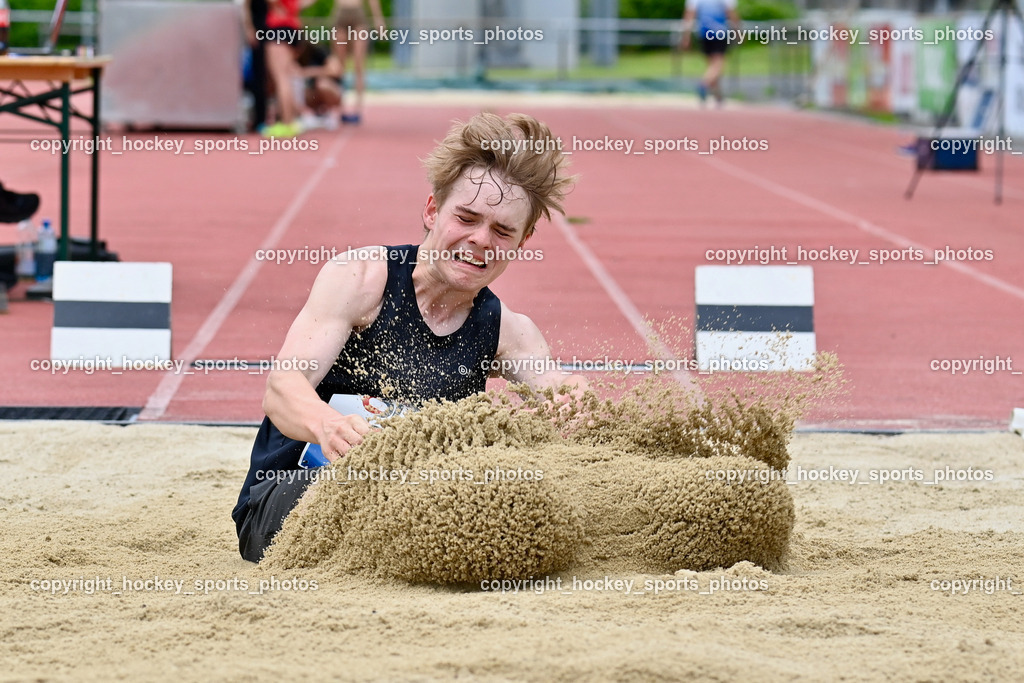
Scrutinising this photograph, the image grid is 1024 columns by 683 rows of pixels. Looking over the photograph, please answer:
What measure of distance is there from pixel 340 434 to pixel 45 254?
5.41 metres

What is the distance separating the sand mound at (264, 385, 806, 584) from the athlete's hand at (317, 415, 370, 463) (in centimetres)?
3

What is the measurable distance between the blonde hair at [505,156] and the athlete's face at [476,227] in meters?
0.03

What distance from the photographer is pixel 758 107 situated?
27062 mm

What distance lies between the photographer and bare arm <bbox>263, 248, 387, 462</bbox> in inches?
123

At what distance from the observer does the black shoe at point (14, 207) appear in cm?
722

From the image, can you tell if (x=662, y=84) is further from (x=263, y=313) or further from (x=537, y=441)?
(x=537, y=441)

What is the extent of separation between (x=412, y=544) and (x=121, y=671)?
0.76 metres

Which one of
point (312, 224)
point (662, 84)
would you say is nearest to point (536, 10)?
point (662, 84)

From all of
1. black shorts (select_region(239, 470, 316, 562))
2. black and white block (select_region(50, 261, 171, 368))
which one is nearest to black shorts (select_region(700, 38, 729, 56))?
black and white block (select_region(50, 261, 171, 368))

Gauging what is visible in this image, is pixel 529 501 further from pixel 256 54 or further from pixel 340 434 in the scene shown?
pixel 256 54

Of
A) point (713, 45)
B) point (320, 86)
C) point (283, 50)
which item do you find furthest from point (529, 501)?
point (713, 45)

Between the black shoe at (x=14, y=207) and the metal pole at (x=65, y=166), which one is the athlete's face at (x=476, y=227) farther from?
the black shoe at (x=14, y=207)

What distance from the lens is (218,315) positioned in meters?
7.18

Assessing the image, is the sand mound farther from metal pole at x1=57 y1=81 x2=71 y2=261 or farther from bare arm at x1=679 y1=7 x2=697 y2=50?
bare arm at x1=679 y1=7 x2=697 y2=50
